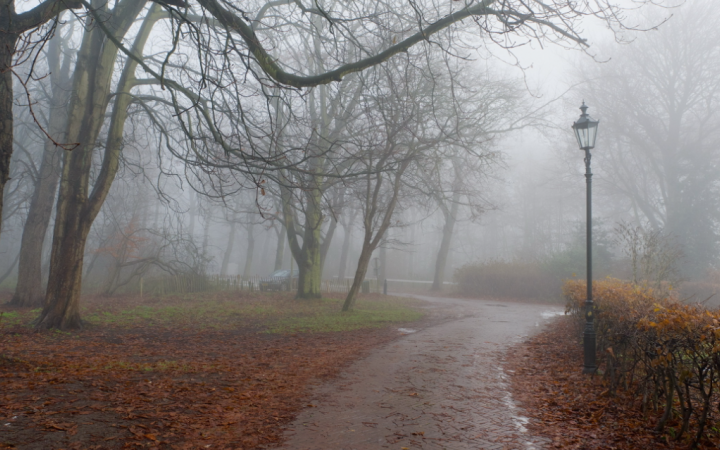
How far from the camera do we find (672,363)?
4.62 metres

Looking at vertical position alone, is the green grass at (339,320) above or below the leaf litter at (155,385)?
above

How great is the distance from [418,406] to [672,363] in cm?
273

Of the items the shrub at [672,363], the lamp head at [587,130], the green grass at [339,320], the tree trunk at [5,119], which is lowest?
the green grass at [339,320]

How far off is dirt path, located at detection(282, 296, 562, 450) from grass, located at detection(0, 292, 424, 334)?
4166mm

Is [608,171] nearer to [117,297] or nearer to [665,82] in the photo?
[665,82]

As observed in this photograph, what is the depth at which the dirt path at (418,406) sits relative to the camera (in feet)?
15.7

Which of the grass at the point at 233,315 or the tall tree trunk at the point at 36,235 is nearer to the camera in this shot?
the grass at the point at 233,315

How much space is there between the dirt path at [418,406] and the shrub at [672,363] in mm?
1366

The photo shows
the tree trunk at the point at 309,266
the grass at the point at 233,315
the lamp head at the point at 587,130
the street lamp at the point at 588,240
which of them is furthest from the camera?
the tree trunk at the point at 309,266

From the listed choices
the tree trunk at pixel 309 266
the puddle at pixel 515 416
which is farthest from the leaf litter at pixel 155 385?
the tree trunk at pixel 309 266

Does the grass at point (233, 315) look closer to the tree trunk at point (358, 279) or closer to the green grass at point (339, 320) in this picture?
the green grass at point (339, 320)

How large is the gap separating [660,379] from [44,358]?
320 inches

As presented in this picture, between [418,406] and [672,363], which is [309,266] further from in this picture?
[672,363]

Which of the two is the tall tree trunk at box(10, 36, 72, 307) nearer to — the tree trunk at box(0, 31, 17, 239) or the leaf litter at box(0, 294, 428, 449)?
the leaf litter at box(0, 294, 428, 449)
